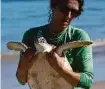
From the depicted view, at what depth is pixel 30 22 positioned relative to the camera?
7.75 metres

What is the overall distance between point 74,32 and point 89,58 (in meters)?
0.13

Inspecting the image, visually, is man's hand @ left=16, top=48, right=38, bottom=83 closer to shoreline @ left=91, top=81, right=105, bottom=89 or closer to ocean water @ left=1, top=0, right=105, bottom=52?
shoreline @ left=91, top=81, right=105, bottom=89

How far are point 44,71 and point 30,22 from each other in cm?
591

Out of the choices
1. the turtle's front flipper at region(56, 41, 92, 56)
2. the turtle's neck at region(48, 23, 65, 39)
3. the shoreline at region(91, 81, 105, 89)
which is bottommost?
the shoreline at region(91, 81, 105, 89)

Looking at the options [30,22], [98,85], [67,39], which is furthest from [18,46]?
[30,22]

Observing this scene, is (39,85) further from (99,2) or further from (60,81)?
(99,2)

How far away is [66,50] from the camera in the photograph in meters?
1.82

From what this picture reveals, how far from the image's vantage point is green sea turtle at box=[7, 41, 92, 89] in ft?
5.90

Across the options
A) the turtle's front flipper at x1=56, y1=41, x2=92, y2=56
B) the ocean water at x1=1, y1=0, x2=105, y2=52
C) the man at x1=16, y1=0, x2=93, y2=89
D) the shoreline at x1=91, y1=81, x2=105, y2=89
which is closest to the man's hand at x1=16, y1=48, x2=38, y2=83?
the man at x1=16, y1=0, x2=93, y2=89

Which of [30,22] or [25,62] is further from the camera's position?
[30,22]

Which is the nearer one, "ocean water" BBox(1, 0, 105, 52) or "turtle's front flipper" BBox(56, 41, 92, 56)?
"turtle's front flipper" BBox(56, 41, 92, 56)

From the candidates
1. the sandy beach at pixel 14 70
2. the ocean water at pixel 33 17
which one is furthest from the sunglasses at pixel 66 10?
the ocean water at pixel 33 17

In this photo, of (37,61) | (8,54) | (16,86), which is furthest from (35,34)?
(8,54)

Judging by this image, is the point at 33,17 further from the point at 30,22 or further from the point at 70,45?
Result: the point at 70,45
